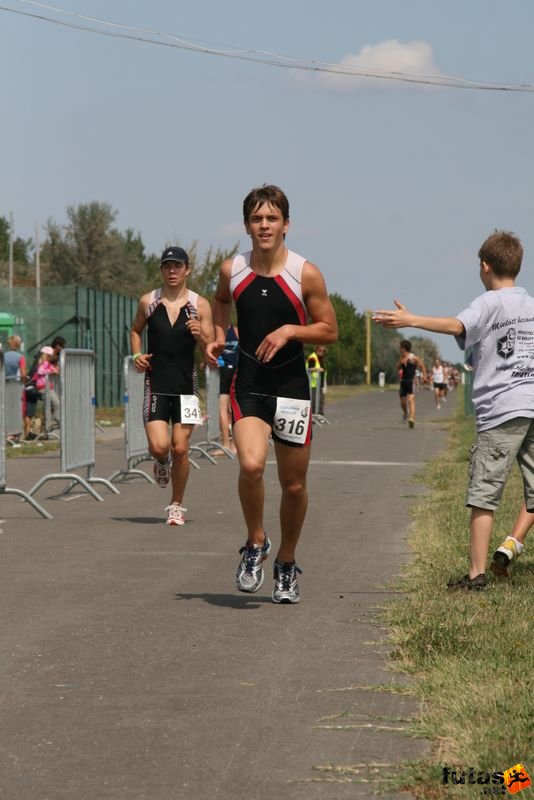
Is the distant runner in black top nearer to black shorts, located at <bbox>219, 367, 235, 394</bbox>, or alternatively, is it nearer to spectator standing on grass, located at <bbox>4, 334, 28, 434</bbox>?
spectator standing on grass, located at <bbox>4, 334, 28, 434</bbox>

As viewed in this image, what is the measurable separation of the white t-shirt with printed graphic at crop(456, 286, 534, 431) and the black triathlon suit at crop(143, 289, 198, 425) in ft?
14.2

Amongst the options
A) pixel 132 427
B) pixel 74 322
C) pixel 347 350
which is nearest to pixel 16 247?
pixel 347 350

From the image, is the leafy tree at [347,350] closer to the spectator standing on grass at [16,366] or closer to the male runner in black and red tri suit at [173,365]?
the spectator standing on grass at [16,366]

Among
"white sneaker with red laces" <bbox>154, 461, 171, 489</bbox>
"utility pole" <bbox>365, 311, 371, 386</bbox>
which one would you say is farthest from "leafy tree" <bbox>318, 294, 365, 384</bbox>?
"white sneaker with red laces" <bbox>154, 461, 171, 489</bbox>

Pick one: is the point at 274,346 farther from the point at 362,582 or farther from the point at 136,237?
the point at 136,237

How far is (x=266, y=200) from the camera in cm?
771

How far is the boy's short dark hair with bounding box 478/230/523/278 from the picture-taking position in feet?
26.4

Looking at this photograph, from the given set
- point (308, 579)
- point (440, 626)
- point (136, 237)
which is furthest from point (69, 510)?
point (136, 237)

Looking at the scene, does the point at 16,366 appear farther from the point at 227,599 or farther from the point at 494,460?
the point at 494,460

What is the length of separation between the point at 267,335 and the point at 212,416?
14094mm

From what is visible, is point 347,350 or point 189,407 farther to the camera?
point 347,350

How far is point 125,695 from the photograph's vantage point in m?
5.60

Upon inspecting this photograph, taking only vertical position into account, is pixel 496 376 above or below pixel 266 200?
below

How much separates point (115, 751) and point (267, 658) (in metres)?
1.64
